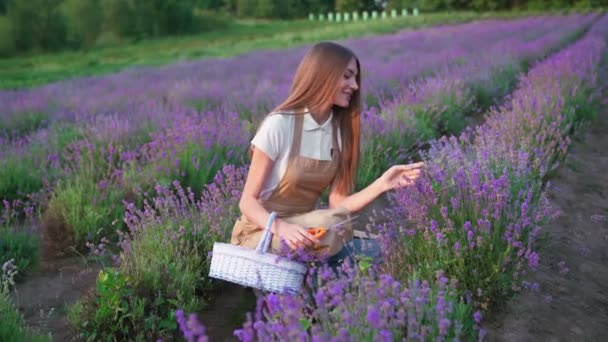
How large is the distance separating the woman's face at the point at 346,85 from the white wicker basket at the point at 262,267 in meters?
0.60

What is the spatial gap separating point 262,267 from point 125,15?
3399cm

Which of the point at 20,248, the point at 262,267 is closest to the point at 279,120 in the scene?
the point at 262,267

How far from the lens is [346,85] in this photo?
2.56 m

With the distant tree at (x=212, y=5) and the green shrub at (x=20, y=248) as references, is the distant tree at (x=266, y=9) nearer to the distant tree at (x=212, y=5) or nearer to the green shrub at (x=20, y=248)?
the distant tree at (x=212, y=5)

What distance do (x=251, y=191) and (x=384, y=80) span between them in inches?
222

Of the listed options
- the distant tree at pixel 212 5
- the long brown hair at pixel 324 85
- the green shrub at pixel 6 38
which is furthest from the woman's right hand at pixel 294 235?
the distant tree at pixel 212 5

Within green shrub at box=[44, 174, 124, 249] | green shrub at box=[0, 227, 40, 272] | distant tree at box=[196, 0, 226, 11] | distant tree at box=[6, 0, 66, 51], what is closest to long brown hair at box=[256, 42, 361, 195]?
green shrub at box=[44, 174, 124, 249]

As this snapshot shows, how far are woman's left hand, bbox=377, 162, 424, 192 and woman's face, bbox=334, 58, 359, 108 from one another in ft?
1.15

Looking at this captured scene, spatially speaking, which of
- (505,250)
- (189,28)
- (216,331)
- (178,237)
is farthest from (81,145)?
(189,28)

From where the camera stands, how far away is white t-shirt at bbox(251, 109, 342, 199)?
2.49m

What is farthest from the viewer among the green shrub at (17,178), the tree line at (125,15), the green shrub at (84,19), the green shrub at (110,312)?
the green shrub at (84,19)

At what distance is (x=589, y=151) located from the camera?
5629mm

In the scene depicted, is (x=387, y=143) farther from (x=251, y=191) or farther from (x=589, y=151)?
(x=251, y=191)

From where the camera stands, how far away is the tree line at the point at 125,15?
82.9ft
